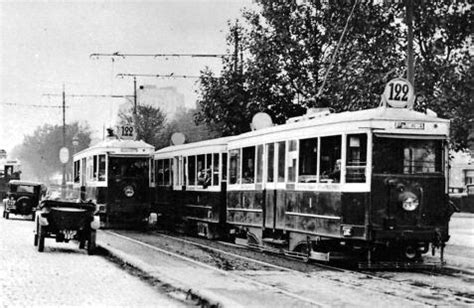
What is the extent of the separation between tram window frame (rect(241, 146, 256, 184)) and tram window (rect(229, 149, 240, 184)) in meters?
0.44

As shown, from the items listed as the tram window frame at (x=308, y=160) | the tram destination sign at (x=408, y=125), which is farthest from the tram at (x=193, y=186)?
the tram destination sign at (x=408, y=125)

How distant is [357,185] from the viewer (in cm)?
1481

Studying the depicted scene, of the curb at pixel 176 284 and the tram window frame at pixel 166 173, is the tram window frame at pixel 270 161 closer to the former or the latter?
the curb at pixel 176 284

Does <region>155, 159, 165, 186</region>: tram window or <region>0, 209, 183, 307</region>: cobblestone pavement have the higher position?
<region>155, 159, 165, 186</region>: tram window

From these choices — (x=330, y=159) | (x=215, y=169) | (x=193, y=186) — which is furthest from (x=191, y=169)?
(x=330, y=159)

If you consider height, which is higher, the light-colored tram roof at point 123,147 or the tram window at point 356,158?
the light-colored tram roof at point 123,147

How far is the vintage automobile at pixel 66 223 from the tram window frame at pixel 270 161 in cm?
386

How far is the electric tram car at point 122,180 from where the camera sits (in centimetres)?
2727

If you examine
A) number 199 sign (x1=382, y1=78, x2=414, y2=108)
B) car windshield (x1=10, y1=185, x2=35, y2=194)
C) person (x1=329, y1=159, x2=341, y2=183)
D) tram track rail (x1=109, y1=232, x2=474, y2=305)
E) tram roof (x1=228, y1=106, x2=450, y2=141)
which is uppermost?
number 199 sign (x1=382, y1=78, x2=414, y2=108)

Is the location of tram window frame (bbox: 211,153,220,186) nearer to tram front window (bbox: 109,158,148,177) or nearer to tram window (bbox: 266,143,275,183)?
tram window (bbox: 266,143,275,183)

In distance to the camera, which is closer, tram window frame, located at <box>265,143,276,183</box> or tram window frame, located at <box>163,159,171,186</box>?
tram window frame, located at <box>265,143,276,183</box>

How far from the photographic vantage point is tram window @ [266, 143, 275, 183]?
18186mm

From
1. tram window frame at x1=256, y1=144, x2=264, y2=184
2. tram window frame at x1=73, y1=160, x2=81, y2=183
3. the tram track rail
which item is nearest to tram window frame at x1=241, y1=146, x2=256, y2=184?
tram window frame at x1=256, y1=144, x2=264, y2=184

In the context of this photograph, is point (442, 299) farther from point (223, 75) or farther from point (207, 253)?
point (223, 75)
